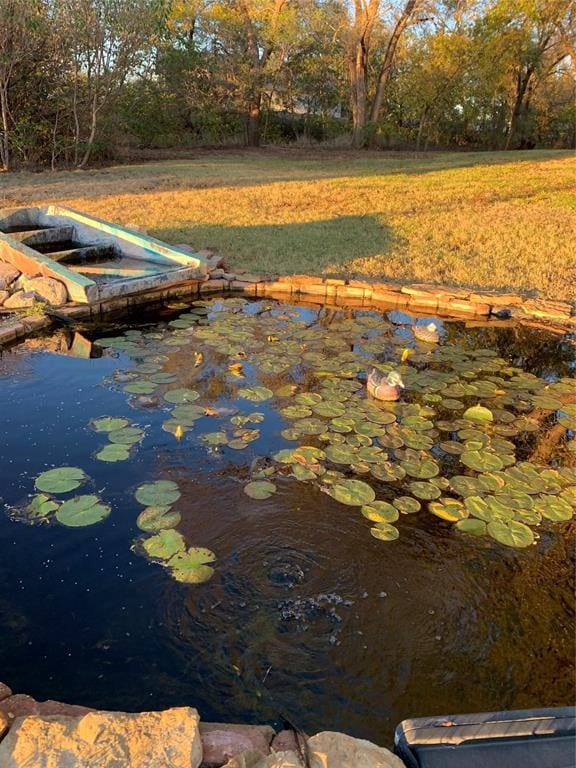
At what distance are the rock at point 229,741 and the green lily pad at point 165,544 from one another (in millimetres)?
929

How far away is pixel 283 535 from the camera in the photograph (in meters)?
2.69

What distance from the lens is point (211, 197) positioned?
34.1 feet

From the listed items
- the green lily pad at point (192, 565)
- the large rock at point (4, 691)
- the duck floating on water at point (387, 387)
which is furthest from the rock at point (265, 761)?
the duck floating on water at point (387, 387)

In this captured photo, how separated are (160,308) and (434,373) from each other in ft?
8.94

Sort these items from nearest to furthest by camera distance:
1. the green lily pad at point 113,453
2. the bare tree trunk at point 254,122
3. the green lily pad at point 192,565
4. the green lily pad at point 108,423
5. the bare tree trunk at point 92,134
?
the green lily pad at point 192,565 < the green lily pad at point 113,453 < the green lily pad at point 108,423 < the bare tree trunk at point 92,134 < the bare tree trunk at point 254,122

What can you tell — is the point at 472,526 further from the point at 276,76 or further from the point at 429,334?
the point at 276,76

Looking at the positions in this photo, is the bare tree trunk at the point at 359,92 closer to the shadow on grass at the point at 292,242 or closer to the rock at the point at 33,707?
the shadow on grass at the point at 292,242

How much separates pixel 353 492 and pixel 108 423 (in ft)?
5.11

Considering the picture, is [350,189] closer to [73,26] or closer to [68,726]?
[73,26]

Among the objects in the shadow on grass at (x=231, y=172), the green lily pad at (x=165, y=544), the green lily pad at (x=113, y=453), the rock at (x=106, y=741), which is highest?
the shadow on grass at (x=231, y=172)

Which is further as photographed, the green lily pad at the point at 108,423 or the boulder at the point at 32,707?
the green lily pad at the point at 108,423

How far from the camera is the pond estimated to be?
2.03m

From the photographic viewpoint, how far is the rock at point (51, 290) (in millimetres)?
5156

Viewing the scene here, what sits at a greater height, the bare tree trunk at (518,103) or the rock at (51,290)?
the bare tree trunk at (518,103)
